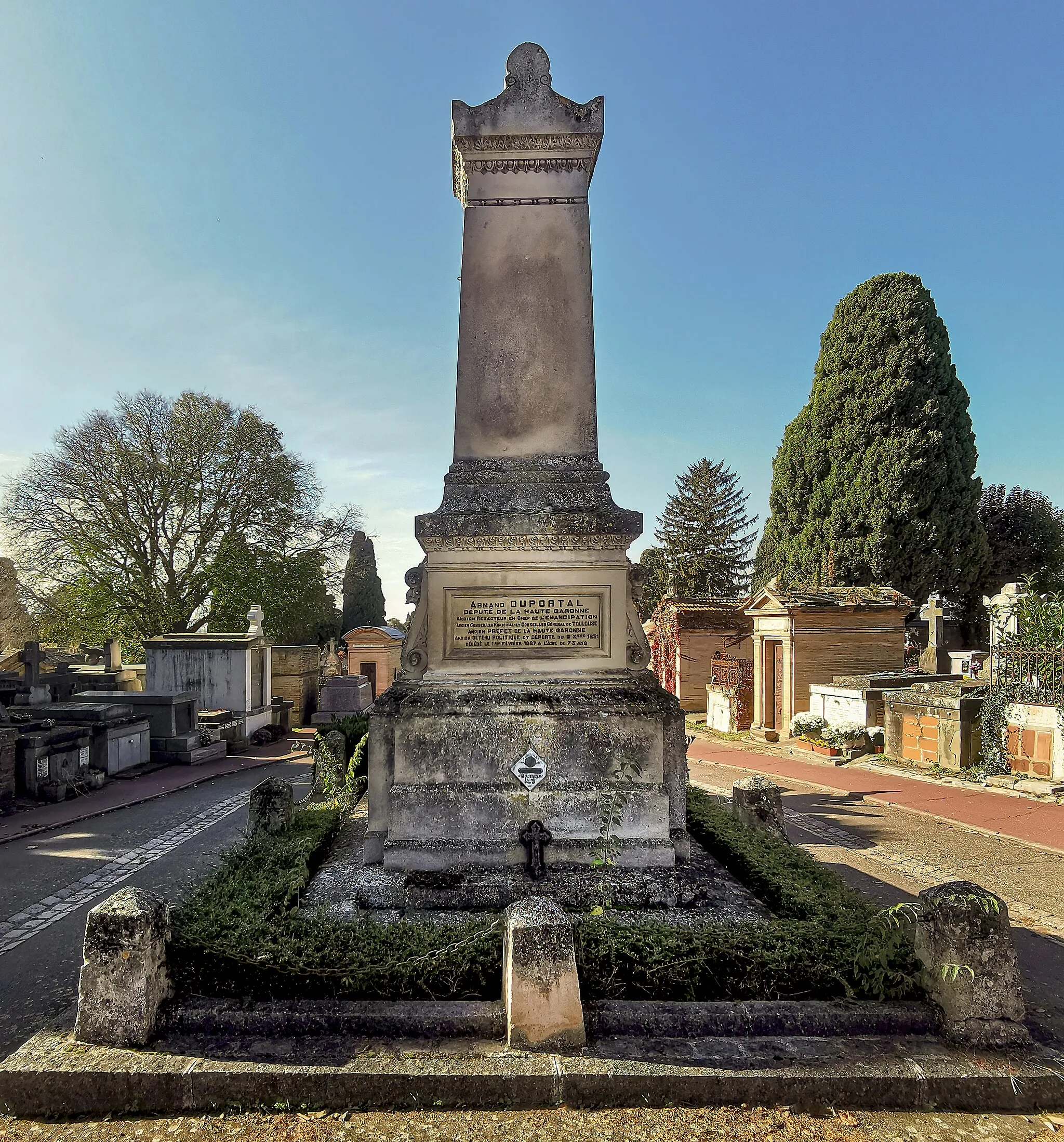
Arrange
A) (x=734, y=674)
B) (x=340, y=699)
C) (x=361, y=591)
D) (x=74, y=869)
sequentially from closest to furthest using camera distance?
(x=74, y=869), (x=340, y=699), (x=734, y=674), (x=361, y=591)

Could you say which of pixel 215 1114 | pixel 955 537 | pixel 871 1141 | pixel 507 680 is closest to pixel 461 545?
pixel 507 680

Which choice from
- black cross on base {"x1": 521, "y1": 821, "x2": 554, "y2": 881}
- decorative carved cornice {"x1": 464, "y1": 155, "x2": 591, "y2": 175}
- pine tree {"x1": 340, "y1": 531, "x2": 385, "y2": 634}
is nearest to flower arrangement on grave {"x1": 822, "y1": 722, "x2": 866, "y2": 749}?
black cross on base {"x1": 521, "y1": 821, "x2": 554, "y2": 881}

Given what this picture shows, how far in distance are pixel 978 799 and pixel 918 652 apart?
14.5 metres

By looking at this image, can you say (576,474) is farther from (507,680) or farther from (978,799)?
(978,799)

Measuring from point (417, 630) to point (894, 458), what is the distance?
25979 millimetres

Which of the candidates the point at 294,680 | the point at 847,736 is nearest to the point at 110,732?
the point at 294,680

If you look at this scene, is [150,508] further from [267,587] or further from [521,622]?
[521,622]

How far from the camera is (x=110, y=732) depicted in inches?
502

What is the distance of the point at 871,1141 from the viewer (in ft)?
9.52

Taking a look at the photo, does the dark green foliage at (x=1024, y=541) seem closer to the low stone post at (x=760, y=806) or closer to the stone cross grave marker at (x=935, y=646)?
the stone cross grave marker at (x=935, y=646)

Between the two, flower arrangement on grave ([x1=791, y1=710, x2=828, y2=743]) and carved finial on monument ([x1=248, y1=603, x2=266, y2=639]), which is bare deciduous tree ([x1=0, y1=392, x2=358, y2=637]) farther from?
flower arrangement on grave ([x1=791, y1=710, x2=828, y2=743])

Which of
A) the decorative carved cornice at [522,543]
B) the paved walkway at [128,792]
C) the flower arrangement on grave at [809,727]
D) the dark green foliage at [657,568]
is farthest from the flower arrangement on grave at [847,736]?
the dark green foliage at [657,568]

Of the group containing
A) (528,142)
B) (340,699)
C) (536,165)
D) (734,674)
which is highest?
(528,142)

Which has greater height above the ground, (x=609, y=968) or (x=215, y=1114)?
(x=609, y=968)
